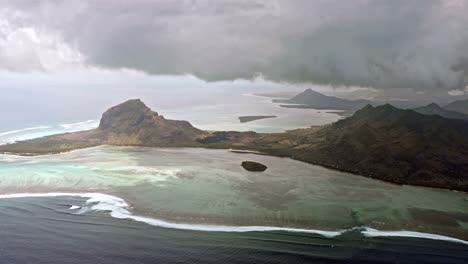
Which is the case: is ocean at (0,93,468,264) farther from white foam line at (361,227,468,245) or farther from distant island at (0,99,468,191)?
distant island at (0,99,468,191)

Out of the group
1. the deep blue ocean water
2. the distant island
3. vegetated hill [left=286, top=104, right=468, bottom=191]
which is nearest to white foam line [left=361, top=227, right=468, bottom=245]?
the deep blue ocean water

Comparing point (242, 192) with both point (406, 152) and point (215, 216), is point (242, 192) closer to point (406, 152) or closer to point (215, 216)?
point (215, 216)

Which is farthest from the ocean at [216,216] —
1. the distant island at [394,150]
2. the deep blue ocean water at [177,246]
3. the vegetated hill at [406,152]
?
the distant island at [394,150]

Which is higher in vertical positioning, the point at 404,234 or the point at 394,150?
the point at 394,150

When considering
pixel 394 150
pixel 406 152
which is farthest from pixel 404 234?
pixel 394 150

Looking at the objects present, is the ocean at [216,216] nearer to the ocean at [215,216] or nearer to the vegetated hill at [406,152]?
the ocean at [215,216]

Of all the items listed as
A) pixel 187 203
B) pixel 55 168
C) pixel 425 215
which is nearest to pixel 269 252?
pixel 187 203

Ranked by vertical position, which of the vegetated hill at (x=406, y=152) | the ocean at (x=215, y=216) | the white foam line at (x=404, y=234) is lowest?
the white foam line at (x=404, y=234)

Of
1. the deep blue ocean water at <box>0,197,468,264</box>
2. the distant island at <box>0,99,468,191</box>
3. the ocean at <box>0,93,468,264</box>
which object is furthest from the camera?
the distant island at <box>0,99,468,191</box>

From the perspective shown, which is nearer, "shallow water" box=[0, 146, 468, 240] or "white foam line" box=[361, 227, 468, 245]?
"white foam line" box=[361, 227, 468, 245]
